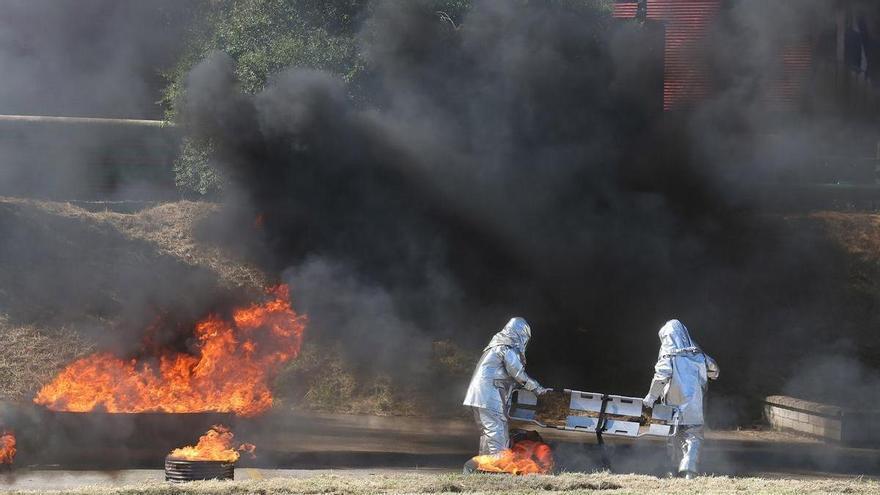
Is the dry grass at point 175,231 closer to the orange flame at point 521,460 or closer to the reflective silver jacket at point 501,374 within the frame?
the reflective silver jacket at point 501,374

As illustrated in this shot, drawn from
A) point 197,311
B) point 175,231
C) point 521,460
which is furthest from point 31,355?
point 521,460

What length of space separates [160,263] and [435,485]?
11.2 metres

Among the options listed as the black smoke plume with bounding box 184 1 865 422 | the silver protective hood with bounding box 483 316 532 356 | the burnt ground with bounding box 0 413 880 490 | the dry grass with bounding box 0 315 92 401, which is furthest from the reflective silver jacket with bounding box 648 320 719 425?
the dry grass with bounding box 0 315 92 401

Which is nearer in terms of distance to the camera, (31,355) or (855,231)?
(31,355)

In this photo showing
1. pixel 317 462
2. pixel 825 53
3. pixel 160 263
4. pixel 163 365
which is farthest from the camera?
pixel 825 53

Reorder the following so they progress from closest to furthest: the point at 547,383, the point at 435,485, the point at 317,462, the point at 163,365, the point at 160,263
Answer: the point at 435,485 → the point at 317,462 → the point at 163,365 → the point at 547,383 → the point at 160,263

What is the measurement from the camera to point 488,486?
867 cm

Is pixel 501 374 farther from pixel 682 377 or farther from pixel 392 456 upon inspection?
pixel 392 456

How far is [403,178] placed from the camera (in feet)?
63.7

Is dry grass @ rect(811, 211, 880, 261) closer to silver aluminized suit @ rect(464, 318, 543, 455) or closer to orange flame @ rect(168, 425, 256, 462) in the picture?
silver aluminized suit @ rect(464, 318, 543, 455)

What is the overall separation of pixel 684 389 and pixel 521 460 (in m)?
1.78

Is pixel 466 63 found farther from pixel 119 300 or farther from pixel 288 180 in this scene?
pixel 119 300

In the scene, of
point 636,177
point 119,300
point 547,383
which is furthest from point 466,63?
point 119,300

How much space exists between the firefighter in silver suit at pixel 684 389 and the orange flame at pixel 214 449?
4.15 m
